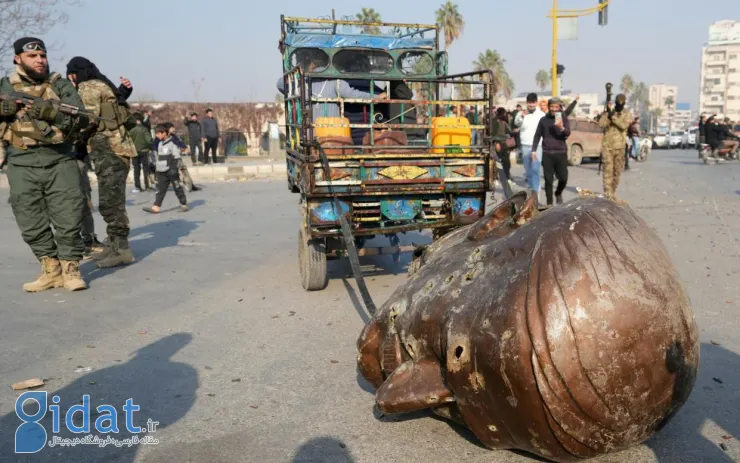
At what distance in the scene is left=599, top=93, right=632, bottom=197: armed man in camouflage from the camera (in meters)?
10.7

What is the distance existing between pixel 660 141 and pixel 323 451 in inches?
1792

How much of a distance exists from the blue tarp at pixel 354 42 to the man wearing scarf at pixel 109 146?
2.37 meters

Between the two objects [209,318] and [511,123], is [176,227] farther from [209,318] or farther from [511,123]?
[511,123]

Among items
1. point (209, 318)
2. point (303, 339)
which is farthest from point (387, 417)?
point (209, 318)

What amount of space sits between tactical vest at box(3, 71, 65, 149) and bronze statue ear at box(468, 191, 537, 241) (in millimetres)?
4602

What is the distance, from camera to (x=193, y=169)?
19391mm

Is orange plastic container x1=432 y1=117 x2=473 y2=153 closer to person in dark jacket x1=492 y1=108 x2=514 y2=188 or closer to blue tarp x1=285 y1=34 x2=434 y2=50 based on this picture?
blue tarp x1=285 y1=34 x2=434 y2=50

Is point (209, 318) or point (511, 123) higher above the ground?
point (511, 123)

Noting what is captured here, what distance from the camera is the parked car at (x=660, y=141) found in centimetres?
4262

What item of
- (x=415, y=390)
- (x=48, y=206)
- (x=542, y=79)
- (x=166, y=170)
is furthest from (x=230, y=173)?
(x=542, y=79)

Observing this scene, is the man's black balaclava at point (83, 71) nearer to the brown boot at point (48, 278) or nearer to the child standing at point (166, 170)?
the brown boot at point (48, 278)

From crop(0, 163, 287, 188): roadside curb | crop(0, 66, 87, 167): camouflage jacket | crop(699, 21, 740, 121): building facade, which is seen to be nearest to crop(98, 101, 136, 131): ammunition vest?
crop(0, 66, 87, 167): camouflage jacket

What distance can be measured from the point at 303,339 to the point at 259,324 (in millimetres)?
602

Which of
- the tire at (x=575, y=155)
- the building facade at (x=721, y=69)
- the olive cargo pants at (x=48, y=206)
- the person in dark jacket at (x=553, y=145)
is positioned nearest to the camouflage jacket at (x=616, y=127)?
the person in dark jacket at (x=553, y=145)
